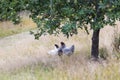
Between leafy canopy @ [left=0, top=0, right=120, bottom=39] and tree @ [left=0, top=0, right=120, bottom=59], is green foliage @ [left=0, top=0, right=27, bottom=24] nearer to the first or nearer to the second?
leafy canopy @ [left=0, top=0, right=120, bottom=39]

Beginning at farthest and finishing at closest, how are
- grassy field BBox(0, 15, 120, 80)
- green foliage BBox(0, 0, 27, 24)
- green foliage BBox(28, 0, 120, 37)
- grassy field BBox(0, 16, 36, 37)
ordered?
grassy field BBox(0, 16, 36, 37) → green foliage BBox(0, 0, 27, 24) → green foliage BBox(28, 0, 120, 37) → grassy field BBox(0, 15, 120, 80)

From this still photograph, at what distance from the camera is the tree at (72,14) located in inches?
373

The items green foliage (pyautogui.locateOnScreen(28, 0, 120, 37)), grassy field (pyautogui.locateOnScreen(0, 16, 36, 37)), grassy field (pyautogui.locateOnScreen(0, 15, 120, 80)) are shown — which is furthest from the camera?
grassy field (pyautogui.locateOnScreen(0, 16, 36, 37))

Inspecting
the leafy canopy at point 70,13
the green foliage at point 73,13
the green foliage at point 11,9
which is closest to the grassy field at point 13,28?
the green foliage at point 11,9

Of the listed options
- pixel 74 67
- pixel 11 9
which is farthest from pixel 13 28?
pixel 74 67

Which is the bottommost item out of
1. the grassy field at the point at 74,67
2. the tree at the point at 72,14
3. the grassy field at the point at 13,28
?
the grassy field at the point at 13,28

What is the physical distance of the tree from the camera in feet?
31.1

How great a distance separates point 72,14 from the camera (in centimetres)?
977

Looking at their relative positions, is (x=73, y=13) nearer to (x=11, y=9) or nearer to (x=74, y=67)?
(x=74, y=67)

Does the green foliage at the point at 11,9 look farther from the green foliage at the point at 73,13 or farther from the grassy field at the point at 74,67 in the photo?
the grassy field at the point at 74,67

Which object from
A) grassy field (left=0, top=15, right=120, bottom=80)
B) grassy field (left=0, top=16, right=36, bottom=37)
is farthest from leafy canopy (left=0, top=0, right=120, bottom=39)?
grassy field (left=0, top=16, right=36, bottom=37)

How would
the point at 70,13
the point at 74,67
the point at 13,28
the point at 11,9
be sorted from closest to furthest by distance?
the point at 74,67
the point at 70,13
the point at 11,9
the point at 13,28

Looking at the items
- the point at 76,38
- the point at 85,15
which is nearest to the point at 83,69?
the point at 85,15

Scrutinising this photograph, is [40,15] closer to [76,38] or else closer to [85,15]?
[85,15]
